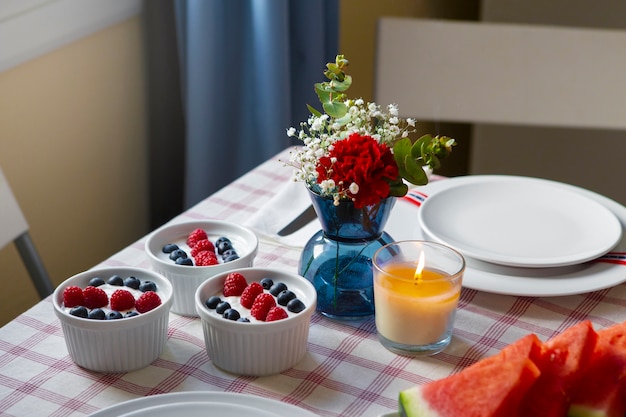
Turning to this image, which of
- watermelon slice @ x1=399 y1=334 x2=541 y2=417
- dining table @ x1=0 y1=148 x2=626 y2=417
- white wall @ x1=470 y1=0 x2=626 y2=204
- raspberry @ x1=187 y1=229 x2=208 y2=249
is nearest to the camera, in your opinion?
watermelon slice @ x1=399 y1=334 x2=541 y2=417

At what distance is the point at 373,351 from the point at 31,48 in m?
1.12

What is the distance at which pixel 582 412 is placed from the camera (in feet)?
2.60

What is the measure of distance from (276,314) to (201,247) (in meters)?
0.20

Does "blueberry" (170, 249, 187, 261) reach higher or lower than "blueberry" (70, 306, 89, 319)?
lower

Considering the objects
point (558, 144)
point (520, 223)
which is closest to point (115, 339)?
point (520, 223)

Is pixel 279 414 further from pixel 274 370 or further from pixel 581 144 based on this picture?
pixel 581 144

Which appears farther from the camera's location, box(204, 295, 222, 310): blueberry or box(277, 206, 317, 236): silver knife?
box(277, 206, 317, 236): silver knife

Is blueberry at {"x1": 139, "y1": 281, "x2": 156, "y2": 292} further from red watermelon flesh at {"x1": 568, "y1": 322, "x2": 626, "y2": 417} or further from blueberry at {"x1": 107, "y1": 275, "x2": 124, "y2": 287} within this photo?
red watermelon flesh at {"x1": 568, "y1": 322, "x2": 626, "y2": 417}

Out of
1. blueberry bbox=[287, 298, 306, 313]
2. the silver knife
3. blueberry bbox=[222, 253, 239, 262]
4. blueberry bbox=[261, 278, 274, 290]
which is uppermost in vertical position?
blueberry bbox=[287, 298, 306, 313]

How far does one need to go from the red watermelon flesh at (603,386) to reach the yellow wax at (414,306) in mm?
→ 180

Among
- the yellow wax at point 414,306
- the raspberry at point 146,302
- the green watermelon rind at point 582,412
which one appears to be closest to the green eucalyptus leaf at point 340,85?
the yellow wax at point 414,306

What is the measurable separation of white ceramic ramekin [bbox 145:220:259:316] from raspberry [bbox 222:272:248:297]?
0.05 metres

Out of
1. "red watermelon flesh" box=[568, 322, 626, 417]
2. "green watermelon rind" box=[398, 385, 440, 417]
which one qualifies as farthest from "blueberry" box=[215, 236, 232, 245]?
"red watermelon flesh" box=[568, 322, 626, 417]

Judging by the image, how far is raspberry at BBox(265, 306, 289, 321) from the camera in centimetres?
92
